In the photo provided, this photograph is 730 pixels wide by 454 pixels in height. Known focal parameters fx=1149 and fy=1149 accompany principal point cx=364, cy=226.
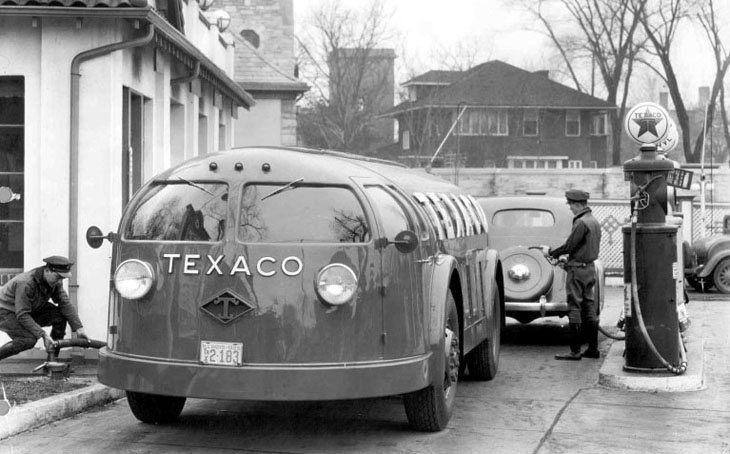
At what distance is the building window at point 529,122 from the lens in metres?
64.9

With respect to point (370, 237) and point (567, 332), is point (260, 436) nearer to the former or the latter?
point (370, 237)

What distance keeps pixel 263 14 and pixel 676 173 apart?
3052 centimetres

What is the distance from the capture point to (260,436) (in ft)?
26.1

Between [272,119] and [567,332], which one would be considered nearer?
[567,332]

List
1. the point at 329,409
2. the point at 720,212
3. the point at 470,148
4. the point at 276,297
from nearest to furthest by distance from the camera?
1. the point at 276,297
2. the point at 329,409
3. the point at 720,212
4. the point at 470,148

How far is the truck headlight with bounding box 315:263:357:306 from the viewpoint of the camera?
7.14 metres

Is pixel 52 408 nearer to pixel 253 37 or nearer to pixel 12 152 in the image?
pixel 12 152

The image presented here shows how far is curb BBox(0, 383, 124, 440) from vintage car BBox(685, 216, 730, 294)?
52.6 ft

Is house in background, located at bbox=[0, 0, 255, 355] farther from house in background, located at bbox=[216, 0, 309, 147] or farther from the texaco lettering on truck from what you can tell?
house in background, located at bbox=[216, 0, 309, 147]

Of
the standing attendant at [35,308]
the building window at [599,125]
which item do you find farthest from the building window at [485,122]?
the standing attendant at [35,308]

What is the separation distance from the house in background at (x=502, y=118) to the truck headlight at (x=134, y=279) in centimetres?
5199

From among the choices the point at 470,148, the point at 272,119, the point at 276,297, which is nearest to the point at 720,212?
the point at 272,119

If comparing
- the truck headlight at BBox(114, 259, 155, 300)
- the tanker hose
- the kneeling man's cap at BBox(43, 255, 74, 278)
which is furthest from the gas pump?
the kneeling man's cap at BBox(43, 255, 74, 278)

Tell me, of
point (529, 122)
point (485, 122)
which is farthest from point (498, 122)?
point (529, 122)
